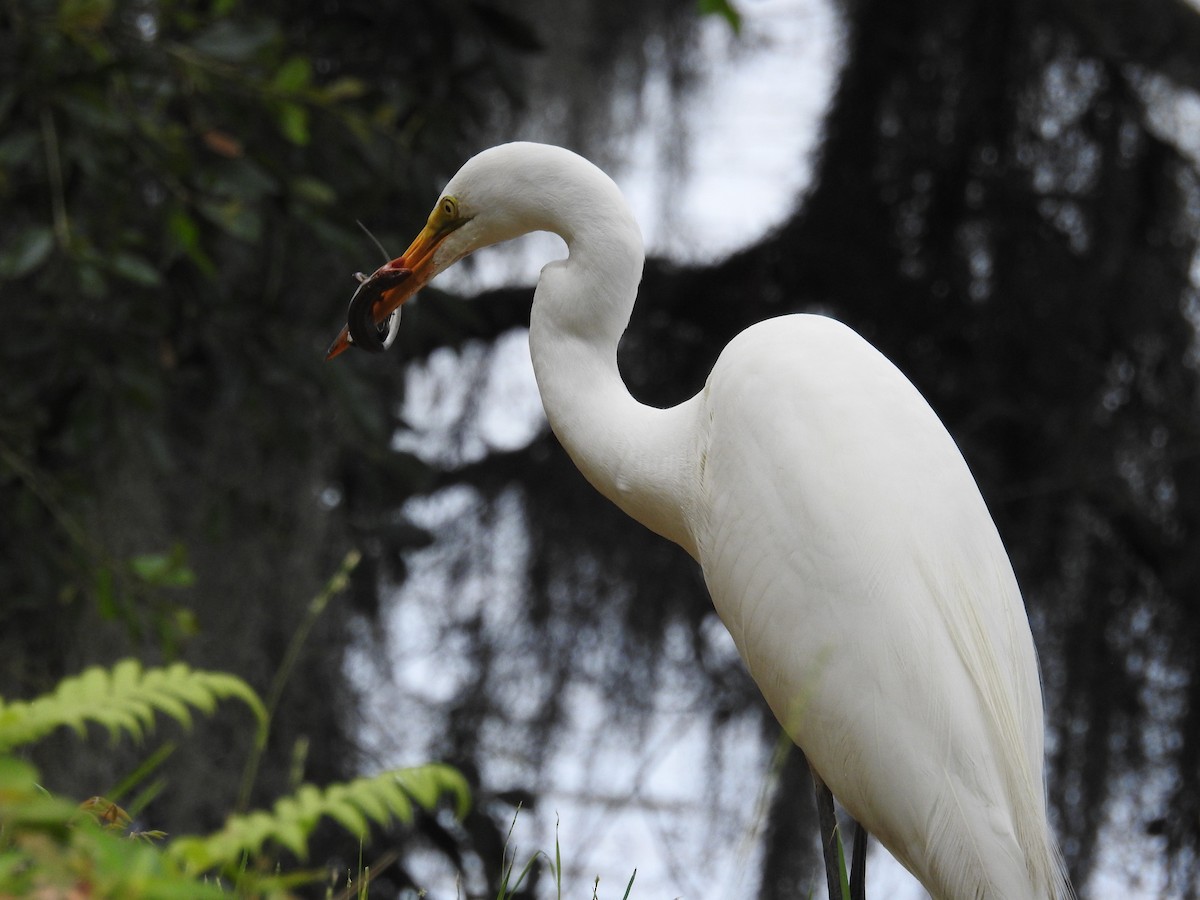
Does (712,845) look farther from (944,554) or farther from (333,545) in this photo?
(944,554)

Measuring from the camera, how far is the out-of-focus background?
208cm

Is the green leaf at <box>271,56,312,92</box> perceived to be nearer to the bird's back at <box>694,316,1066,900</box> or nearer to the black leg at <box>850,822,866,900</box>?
the bird's back at <box>694,316,1066,900</box>

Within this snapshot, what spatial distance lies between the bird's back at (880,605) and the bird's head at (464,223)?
13.0 inches

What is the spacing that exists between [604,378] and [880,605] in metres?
0.47

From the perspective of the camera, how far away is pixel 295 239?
224 cm

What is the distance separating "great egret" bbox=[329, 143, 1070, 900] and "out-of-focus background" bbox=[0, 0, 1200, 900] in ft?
1.88

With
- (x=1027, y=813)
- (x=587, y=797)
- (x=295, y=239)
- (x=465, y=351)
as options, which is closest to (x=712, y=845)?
(x=587, y=797)

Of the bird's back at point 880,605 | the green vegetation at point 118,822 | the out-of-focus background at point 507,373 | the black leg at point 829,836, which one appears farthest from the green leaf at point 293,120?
the green vegetation at point 118,822

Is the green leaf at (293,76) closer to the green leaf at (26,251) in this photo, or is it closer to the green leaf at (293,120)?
the green leaf at (293,120)

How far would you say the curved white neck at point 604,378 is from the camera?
1658mm

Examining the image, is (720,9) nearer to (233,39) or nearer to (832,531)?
(832,531)

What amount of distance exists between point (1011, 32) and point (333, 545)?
1977 millimetres

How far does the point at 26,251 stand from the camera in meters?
1.86

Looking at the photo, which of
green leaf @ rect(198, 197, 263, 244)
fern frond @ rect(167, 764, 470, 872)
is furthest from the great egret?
fern frond @ rect(167, 764, 470, 872)
